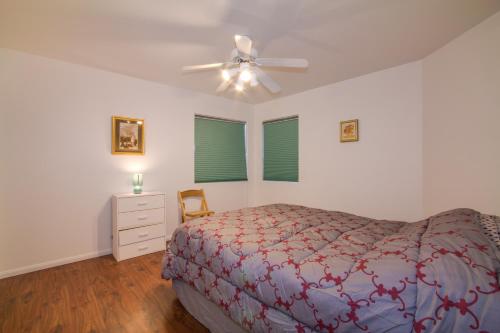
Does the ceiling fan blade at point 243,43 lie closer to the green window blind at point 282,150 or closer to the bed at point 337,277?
the bed at point 337,277

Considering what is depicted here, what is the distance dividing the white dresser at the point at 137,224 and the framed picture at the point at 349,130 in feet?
8.80

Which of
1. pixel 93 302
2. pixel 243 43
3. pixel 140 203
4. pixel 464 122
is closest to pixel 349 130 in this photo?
pixel 464 122

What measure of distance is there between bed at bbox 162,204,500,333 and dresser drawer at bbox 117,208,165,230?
1240mm

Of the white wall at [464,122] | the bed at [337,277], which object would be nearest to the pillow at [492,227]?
the bed at [337,277]

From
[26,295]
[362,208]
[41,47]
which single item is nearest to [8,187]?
[26,295]

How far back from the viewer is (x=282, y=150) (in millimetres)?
4027

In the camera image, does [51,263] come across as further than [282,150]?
No

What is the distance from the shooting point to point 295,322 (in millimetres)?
1042

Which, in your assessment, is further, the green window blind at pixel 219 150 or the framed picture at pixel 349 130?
the green window blind at pixel 219 150

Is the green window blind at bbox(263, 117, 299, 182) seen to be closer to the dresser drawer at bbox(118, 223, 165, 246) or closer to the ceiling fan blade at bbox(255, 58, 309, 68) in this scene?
the ceiling fan blade at bbox(255, 58, 309, 68)

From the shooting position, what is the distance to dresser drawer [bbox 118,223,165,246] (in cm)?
271

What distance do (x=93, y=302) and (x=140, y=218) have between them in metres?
1.08

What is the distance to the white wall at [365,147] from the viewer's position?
2.62m

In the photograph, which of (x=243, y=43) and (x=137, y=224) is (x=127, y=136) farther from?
(x=243, y=43)
